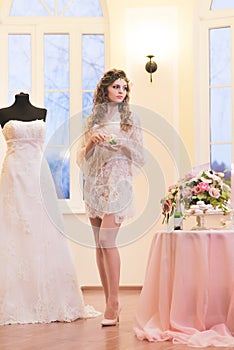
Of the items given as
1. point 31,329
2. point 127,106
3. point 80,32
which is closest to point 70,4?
point 80,32

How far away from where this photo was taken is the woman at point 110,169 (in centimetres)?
400

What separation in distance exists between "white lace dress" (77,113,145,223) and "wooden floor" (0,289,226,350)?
2.06 ft

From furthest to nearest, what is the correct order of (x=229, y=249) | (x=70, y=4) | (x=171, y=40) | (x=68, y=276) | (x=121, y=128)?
1. (x=70, y=4)
2. (x=171, y=40)
3. (x=68, y=276)
4. (x=121, y=128)
5. (x=229, y=249)

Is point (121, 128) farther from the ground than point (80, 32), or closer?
closer

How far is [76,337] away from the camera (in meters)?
3.78

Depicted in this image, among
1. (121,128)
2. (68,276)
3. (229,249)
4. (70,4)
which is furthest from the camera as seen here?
(70,4)

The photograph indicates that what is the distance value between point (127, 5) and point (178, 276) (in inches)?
144

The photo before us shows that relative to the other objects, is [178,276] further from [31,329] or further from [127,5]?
[127,5]

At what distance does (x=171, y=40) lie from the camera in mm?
6609

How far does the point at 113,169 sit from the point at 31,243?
3.11ft

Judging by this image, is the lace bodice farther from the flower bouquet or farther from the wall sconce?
the wall sconce

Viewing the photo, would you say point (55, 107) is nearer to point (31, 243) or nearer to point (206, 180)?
point (31, 243)

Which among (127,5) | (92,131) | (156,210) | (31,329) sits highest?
(127,5)

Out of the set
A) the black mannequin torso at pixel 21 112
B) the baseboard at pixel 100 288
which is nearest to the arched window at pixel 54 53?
the baseboard at pixel 100 288
